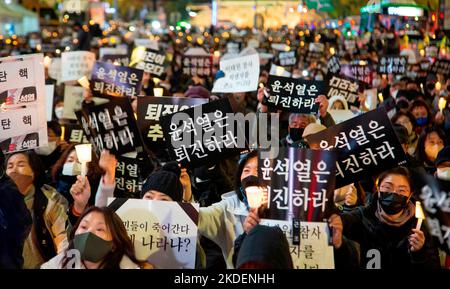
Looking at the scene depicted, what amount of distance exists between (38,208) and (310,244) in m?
2.29

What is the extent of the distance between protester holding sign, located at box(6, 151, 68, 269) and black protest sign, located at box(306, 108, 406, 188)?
6.37 ft

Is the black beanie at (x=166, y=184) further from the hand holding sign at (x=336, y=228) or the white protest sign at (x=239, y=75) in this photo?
the white protest sign at (x=239, y=75)

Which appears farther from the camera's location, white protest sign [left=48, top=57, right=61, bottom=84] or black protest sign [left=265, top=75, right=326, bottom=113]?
white protest sign [left=48, top=57, right=61, bottom=84]

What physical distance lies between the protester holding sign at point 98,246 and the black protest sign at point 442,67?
13827 mm

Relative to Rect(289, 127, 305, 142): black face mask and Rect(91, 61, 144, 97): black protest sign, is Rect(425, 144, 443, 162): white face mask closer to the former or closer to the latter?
Rect(289, 127, 305, 142): black face mask

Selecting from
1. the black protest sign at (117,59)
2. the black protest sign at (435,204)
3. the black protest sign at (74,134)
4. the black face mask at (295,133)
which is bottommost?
the black protest sign at (74,134)

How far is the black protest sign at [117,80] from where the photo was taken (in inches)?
457

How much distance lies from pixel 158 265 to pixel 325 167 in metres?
1.15

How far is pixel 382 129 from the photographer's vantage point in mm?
6250

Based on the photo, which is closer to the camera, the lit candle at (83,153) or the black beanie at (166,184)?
the black beanie at (166,184)

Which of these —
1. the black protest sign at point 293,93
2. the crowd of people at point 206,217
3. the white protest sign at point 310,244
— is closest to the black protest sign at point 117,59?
the black protest sign at point 293,93

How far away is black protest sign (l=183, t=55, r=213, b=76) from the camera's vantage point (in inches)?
655

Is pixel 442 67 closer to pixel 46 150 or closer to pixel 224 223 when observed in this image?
pixel 46 150

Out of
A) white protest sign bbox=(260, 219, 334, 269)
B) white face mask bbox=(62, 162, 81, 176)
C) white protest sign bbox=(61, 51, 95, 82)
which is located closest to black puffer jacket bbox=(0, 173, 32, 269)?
white protest sign bbox=(260, 219, 334, 269)
